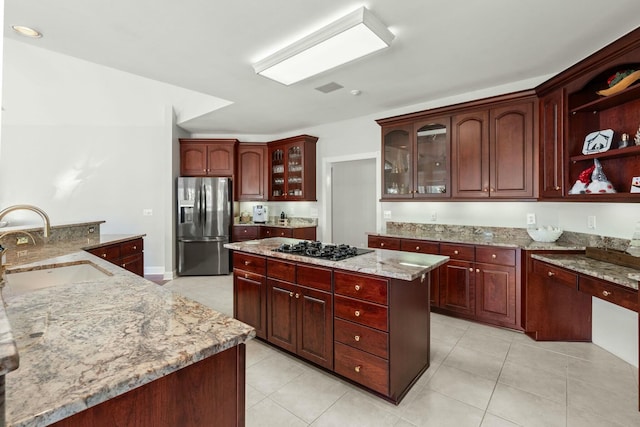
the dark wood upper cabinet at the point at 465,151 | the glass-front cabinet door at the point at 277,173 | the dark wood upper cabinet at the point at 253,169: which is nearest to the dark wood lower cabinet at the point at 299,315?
the dark wood upper cabinet at the point at 465,151

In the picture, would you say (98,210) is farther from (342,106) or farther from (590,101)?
(590,101)

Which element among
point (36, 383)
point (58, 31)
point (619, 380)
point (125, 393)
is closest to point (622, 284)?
point (619, 380)

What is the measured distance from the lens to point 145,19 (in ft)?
7.17

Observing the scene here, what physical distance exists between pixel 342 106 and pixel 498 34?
6.86 ft

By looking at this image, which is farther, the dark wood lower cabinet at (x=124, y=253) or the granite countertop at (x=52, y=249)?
the dark wood lower cabinet at (x=124, y=253)

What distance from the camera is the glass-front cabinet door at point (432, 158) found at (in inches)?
143

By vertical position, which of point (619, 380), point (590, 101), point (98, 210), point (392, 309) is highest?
point (590, 101)

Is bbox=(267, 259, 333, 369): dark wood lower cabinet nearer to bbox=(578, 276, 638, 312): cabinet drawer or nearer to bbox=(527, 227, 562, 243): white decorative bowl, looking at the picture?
bbox=(578, 276, 638, 312): cabinet drawer

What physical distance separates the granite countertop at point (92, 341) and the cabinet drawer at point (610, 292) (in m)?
2.30

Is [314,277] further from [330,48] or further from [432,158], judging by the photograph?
[432,158]

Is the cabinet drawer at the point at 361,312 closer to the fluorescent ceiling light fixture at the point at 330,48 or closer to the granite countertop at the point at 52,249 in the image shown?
the fluorescent ceiling light fixture at the point at 330,48

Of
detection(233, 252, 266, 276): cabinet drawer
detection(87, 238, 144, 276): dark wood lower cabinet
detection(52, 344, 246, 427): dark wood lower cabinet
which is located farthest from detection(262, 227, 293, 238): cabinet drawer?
detection(52, 344, 246, 427): dark wood lower cabinet

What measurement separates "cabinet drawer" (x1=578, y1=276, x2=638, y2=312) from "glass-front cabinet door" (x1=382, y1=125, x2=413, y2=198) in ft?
6.58

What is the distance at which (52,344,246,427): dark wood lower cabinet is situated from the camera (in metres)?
0.78
